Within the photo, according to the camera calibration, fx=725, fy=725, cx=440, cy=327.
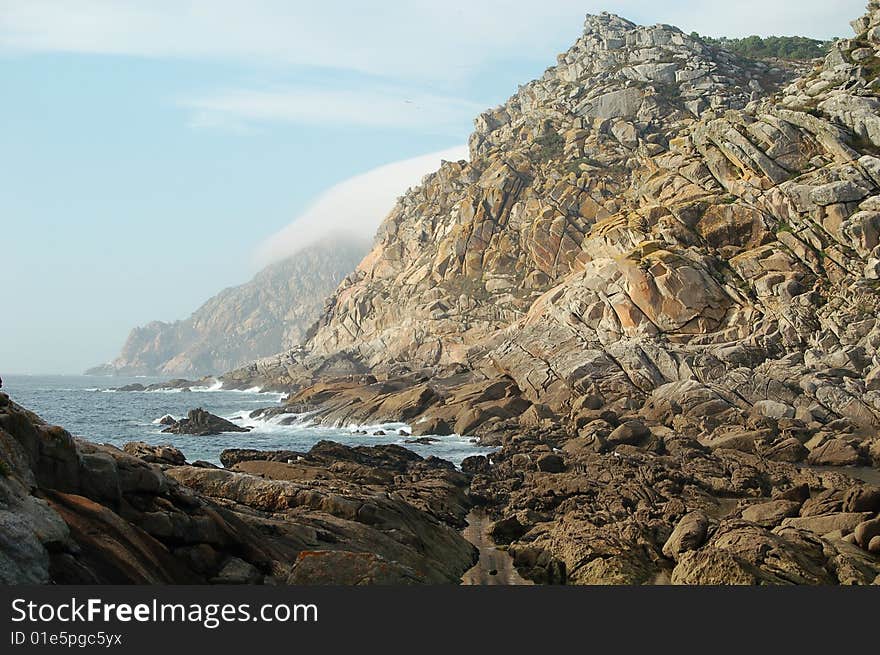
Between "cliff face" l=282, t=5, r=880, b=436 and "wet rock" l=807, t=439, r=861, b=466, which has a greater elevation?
"cliff face" l=282, t=5, r=880, b=436

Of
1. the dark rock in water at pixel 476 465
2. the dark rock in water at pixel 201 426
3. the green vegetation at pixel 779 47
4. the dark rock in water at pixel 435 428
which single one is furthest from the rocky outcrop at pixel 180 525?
the green vegetation at pixel 779 47

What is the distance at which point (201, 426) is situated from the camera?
6812 cm

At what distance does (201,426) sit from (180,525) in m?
53.1

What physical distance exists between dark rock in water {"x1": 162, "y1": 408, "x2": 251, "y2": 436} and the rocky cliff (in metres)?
11.3

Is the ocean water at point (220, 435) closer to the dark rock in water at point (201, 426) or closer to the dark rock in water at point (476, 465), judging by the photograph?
the dark rock in water at point (201, 426)

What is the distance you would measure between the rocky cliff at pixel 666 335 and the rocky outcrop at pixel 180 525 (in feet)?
17.8

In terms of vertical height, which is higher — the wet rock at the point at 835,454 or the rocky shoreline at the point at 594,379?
the rocky shoreline at the point at 594,379

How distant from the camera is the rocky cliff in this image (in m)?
27.5

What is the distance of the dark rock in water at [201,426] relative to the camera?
67.4 meters

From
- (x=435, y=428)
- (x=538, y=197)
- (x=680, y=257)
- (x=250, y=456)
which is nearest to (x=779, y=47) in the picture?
(x=538, y=197)

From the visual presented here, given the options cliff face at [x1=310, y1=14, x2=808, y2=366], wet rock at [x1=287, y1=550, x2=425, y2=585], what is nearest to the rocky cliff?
cliff face at [x1=310, y1=14, x2=808, y2=366]

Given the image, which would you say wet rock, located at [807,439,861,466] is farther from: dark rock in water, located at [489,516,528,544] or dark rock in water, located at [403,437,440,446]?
dark rock in water, located at [403,437,440,446]

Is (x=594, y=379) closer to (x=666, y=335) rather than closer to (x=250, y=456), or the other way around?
(x=666, y=335)

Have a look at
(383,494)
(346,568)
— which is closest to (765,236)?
(383,494)
